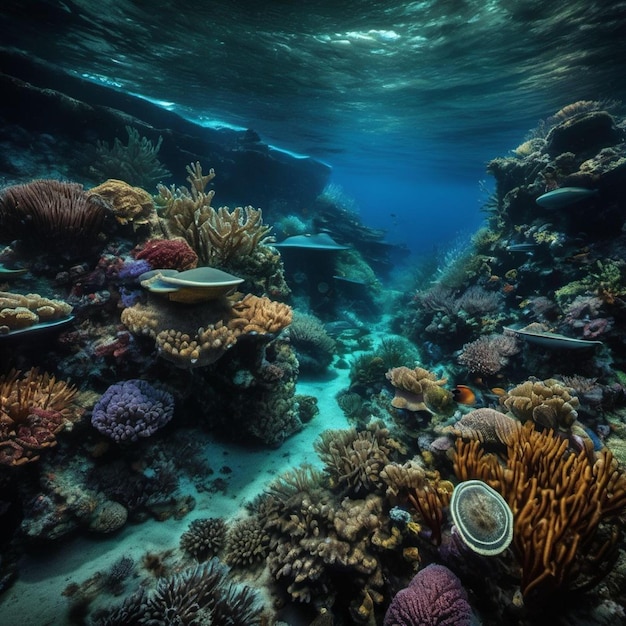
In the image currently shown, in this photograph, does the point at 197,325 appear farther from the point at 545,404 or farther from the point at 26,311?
the point at 545,404

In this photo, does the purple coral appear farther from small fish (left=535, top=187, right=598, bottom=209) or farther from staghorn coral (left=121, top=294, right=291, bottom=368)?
small fish (left=535, top=187, right=598, bottom=209)

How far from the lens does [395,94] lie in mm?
16609

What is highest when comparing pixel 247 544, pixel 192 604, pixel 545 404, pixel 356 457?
pixel 545 404

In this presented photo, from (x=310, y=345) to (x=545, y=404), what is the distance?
5581mm

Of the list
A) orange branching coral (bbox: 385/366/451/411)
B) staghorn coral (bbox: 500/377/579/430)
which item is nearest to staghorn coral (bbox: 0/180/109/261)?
orange branching coral (bbox: 385/366/451/411)

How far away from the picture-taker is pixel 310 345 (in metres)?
8.40

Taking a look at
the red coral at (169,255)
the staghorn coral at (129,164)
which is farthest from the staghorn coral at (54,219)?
the staghorn coral at (129,164)

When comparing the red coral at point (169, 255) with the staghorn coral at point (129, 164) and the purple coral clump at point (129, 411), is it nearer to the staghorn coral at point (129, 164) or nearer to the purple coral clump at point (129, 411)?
the purple coral clump at point (129, 411)

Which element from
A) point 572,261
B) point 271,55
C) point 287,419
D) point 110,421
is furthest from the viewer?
point 271,55

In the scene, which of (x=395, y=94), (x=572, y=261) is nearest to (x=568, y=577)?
(x=572, y=261)

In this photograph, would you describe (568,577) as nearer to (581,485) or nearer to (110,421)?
(581,485)

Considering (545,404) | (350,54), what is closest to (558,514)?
(545,404)

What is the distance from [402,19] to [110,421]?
13.7m

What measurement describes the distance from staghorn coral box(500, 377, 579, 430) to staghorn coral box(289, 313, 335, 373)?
16.1 ft
